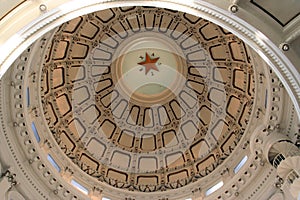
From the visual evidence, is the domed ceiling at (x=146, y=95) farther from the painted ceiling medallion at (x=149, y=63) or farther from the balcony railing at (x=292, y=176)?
the balcony railing at (x=292, y=176)

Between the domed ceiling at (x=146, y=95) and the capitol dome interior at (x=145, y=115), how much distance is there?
0.06 metres

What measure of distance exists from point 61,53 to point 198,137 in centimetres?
873

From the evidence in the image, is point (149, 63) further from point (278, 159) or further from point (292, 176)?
point (292, 176)

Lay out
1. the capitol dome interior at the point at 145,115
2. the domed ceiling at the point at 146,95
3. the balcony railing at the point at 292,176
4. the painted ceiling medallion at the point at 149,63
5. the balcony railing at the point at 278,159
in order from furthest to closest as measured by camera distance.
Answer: the painted ceiling medallion at the point at 149,63 < the domed ceiling at the point at 146,95 < the capitol dome interior at the point at 145,115 < the balcony railing at the point at 278,159 < the balcony railing at the point at 292,176

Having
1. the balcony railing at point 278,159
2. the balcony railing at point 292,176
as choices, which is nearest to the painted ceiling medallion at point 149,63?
the balcony railing at point 278,159

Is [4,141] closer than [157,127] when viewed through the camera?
Yes

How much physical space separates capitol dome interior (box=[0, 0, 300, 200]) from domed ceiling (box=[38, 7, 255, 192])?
0.20ft

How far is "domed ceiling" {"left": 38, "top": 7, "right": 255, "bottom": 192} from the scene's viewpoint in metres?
20.7

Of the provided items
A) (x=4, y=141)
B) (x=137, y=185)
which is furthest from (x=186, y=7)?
(x=137, y=185)

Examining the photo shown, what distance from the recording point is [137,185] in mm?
21453

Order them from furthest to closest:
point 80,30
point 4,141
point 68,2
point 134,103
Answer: point 134,103, point 80,30, point 4,141, point 68,2

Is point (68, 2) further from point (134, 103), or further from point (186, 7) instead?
point (134, 103)

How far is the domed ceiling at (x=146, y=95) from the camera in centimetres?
2073

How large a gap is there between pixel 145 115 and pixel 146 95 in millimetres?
1196
